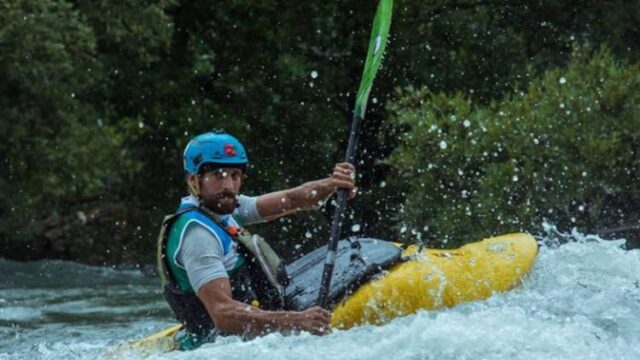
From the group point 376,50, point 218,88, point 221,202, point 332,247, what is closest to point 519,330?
point 332,247

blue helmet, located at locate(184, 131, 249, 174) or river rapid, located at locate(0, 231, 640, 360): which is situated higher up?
blue helmet, located at locate(184, 131, 249, 174)

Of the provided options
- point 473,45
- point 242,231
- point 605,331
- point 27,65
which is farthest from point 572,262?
point 473,45

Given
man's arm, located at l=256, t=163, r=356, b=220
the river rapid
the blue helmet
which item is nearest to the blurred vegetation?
the river rapid

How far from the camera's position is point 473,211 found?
32.7ft

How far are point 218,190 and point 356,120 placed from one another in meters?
1.00

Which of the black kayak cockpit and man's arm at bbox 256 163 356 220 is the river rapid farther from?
man's arm at bbox 256 163 356 220

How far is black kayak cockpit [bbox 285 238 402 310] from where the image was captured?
593 cm

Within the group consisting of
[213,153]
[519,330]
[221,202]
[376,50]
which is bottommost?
[519,330]

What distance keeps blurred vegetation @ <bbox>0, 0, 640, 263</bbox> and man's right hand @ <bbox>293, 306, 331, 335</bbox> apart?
576cm

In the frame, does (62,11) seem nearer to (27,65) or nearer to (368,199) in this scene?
(27,65)

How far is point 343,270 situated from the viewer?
605cm

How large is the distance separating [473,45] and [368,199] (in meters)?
2.07

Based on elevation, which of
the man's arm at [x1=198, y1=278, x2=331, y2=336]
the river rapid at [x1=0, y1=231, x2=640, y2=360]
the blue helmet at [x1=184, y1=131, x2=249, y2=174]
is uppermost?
the blue helmet at [x1=184, y1=131, x2=249, y2=174]

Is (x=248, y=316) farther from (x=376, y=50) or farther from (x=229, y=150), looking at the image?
(x=376, y=50)
